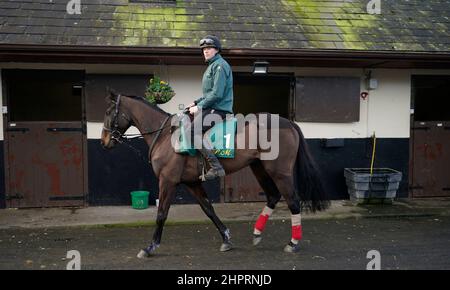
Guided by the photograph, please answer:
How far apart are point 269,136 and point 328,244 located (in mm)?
1782

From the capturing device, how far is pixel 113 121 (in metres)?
5.69

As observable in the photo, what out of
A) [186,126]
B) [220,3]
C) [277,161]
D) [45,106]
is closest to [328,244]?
[277,161]

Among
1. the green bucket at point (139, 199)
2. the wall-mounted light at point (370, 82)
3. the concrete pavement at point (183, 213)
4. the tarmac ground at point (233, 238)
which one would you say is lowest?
the tarmac ground at point (233, 238)

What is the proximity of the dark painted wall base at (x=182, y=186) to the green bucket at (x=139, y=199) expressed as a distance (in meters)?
0.27

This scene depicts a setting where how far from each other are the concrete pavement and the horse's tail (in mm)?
1638

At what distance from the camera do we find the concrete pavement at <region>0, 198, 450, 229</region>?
7091 millimetres

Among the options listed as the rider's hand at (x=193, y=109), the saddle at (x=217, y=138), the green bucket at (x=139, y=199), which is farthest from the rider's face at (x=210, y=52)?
the green bucket at (x=139, y=199)

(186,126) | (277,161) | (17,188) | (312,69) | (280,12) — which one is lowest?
(17,188)

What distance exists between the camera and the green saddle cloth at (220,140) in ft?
18.1

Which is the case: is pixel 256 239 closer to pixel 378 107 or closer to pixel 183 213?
pixel 183 213

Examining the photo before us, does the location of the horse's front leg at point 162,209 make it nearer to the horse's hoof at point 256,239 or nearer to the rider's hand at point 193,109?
the rider's hand at point 193,109
